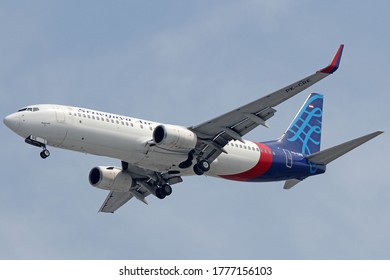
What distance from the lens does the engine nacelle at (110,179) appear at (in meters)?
65.9

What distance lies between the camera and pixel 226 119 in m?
61.2

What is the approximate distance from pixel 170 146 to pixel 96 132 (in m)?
4.26

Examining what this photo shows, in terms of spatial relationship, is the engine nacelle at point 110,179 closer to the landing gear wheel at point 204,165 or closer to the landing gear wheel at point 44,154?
the landing gear wheel at point 204,165

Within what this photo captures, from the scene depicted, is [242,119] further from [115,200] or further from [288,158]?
[115,200]

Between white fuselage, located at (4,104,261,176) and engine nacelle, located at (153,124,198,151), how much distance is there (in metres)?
0.63

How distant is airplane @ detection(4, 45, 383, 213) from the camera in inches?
2327

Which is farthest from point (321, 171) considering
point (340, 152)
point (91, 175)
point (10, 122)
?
point (10, 122)

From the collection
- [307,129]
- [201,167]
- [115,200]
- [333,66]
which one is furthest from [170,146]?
[307,129]

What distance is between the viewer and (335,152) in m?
66.1

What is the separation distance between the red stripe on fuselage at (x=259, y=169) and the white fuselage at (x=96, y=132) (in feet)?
15.9

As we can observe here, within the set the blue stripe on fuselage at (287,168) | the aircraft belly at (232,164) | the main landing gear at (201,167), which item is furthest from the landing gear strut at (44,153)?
the blue stripe on fuselage at (287,168)

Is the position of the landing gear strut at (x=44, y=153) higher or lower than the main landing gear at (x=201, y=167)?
lower

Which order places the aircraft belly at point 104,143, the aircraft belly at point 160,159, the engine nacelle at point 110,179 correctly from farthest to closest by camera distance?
the engine nacelle at point 110,179, the aircraft belly at point 160,159, the aircraft belly at point 104,143

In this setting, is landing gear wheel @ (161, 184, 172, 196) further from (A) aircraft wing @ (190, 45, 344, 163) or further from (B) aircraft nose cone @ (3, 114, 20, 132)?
(B) aircraft nose cone @ (3, 114, 20, 132)
